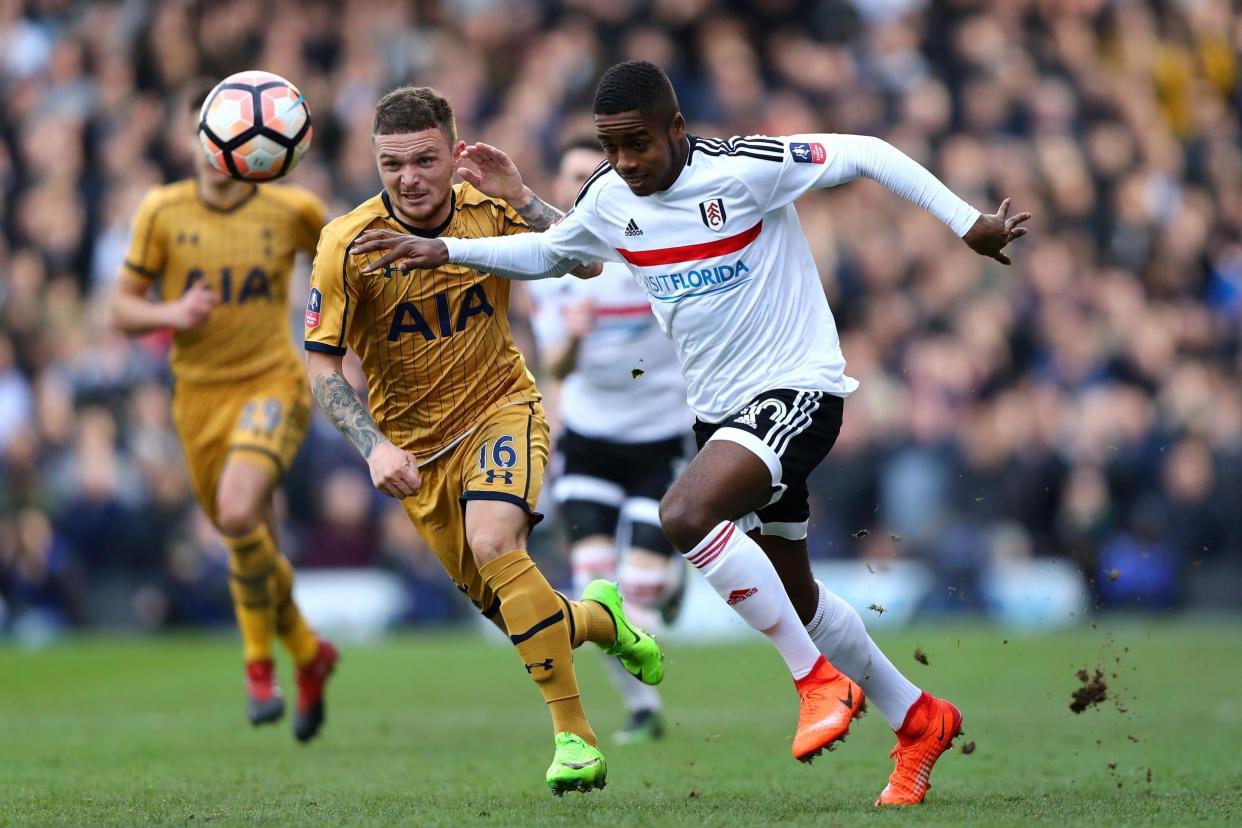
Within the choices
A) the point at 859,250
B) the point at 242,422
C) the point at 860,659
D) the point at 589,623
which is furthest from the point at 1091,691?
the point at 859,250

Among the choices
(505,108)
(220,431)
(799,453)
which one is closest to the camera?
(799,453)

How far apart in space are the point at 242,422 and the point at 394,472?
327 cm

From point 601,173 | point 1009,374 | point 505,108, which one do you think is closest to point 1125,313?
point 1009,374

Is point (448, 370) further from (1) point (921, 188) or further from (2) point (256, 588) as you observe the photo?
(2) point (256, 588)

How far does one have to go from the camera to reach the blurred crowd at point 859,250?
1745cm

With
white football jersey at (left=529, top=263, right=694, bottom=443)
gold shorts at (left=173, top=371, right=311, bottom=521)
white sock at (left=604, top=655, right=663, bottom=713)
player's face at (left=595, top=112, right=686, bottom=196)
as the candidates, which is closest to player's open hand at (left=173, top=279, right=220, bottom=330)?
gold shorts at (left=173, top=371, right=311, bottom=521)

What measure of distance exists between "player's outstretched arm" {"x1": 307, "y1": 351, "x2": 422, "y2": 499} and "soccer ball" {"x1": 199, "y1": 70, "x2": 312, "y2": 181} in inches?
60.1

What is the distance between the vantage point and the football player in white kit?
646 cm

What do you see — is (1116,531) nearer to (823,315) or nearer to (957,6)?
(957,6)

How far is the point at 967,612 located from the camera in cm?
1848

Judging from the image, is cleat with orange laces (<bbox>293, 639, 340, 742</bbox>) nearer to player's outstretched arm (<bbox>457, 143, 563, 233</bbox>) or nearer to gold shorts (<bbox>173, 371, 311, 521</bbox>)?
gold shorts (<bbox>173, 371, 311, 521</bbox>)

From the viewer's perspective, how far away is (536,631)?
685cm

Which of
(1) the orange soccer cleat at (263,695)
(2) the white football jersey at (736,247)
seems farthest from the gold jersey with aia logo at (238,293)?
(2) the white football jersey at (736,247)

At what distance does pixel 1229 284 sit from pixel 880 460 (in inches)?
179
